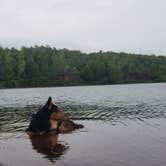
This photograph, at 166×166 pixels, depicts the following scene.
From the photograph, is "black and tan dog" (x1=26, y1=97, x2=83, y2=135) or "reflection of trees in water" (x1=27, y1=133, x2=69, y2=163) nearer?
"reflection of trees in water" (x1=27, y1=133, x2=69, y2=163)

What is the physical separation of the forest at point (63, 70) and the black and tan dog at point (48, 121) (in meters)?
125

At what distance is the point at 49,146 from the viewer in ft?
76.2

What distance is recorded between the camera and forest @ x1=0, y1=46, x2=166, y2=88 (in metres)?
164

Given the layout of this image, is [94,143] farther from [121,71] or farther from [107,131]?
[121,71]

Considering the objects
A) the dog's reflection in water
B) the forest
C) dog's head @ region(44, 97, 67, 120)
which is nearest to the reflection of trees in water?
the dog's reflection in water

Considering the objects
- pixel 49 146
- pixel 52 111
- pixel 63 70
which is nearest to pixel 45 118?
pixel 52 111

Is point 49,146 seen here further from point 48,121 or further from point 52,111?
point 52,111

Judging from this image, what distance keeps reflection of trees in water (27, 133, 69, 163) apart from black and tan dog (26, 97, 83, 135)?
98 cm

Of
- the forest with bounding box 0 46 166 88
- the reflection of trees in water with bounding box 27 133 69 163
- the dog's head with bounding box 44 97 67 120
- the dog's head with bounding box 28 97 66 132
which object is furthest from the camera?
the forest with bounding box 0 46 166 88

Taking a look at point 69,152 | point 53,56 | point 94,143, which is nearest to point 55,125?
point 94,143

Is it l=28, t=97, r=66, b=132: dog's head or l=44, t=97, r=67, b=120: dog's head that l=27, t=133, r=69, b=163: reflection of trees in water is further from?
l=44, t=97, r=67, b=120: dog's head

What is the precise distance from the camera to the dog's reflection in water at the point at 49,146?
813 inches

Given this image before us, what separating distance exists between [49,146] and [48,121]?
4.70 m

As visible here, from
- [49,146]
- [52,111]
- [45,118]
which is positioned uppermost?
[52,111]
